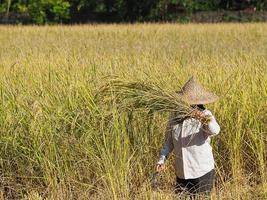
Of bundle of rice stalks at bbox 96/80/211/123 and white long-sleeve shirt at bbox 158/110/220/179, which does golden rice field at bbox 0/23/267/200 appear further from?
white long-sleeve shirt at bbox 158/110/220/179

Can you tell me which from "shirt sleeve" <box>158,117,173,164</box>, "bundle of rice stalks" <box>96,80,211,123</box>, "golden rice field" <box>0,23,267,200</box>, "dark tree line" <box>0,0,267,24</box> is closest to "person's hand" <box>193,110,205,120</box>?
"bundle of rice stalks" <box>96,80,211,123</box>

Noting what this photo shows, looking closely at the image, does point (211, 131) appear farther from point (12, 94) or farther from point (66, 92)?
point (12, 94)

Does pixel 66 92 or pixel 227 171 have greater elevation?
pixel 66 92

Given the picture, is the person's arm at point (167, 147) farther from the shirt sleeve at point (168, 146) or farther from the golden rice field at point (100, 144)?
the golden rice field at point (100, 144)

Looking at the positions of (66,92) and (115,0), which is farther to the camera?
(115,0)

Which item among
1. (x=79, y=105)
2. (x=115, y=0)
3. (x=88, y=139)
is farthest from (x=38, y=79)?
(x=115, y=0)

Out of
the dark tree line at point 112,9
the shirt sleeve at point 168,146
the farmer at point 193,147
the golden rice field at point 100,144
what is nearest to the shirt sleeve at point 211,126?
the farmer at point 193,147

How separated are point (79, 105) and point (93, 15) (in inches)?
1140

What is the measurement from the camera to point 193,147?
12.1 feet

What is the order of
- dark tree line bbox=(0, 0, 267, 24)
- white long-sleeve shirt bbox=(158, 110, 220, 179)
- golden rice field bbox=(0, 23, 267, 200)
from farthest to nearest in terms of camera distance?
1. dark tree line bbox=(0, 0, 267, 24)
2. golden rice field bbox=(0, 23, 267, 200)
3. white long-sleeve shirt bbox=(158, 110, 220, 179)

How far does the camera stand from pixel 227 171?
14.7 ft

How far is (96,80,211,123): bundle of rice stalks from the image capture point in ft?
12.2

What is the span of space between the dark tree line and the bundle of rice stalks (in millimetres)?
26342

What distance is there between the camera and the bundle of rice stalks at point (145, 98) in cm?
372
